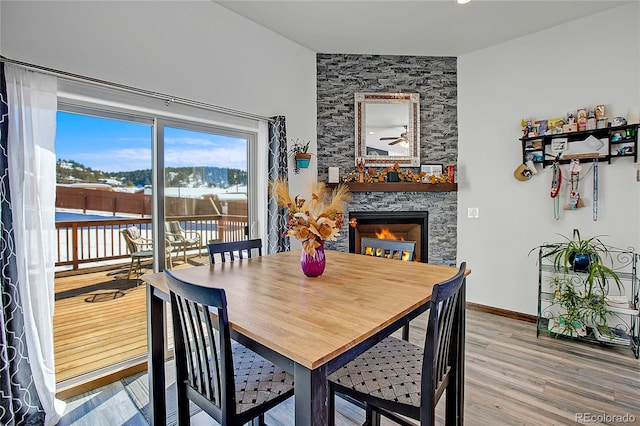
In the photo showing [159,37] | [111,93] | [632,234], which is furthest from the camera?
[632,234]

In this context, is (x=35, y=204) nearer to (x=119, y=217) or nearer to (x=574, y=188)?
(x=119, y=217)

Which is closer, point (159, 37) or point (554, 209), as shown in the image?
point (159, 37)

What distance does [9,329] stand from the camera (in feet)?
5.56

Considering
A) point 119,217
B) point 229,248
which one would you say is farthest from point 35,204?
point 229,248

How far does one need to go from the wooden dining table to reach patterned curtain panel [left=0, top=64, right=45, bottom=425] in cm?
70

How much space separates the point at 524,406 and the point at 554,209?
199 cm

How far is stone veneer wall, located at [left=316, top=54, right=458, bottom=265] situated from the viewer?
368cm

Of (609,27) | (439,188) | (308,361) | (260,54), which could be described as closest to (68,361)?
(308,361)

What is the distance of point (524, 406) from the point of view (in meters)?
1.97

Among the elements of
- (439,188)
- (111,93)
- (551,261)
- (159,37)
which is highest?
(159,37)

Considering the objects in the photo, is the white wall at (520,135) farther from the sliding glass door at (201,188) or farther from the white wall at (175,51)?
the sliding glass door at (201,188)

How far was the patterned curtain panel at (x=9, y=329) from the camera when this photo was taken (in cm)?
166

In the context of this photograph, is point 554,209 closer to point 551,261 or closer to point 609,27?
point 551,261

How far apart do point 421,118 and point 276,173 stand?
1.85 meters
